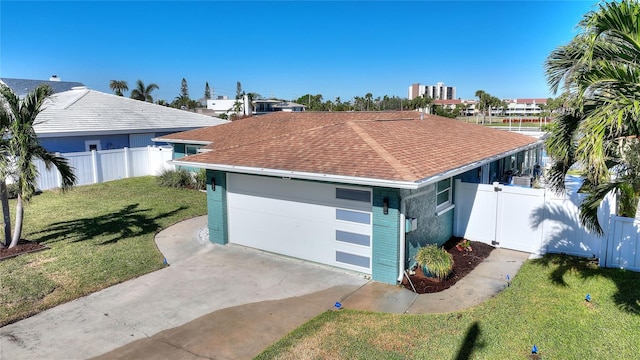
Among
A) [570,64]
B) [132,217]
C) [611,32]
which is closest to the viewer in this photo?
[611,32]

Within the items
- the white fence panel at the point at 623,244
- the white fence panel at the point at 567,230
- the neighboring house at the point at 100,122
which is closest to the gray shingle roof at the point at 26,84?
the neighboring house at the point at 100,122

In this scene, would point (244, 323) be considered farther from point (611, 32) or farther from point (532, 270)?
point (611, 32)

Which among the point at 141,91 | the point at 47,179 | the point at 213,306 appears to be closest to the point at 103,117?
the point at 47,179

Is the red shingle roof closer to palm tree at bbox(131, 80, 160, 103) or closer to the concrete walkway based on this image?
the concrete walkway

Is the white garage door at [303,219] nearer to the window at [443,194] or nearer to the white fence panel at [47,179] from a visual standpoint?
the window at [443,194]

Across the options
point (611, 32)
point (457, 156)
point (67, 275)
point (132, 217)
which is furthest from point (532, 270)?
point (132, 217)

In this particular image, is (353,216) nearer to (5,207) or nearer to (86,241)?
(86,241)

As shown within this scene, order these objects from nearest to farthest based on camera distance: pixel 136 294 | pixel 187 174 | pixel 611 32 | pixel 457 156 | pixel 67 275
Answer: pixel 611 32 < pixel 136 294 < pixel 67 275 < pixel 457 156 < pixel 187 174
